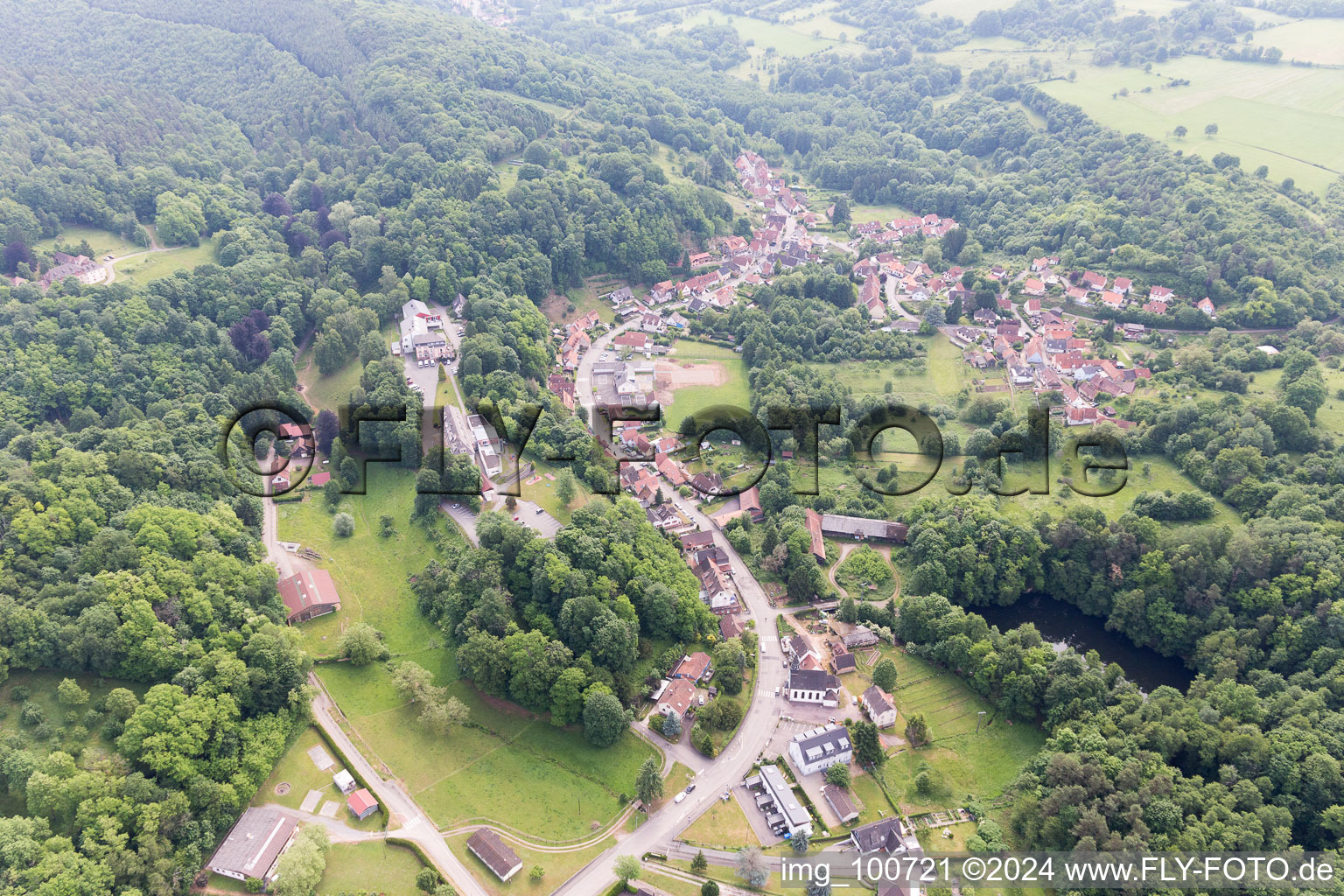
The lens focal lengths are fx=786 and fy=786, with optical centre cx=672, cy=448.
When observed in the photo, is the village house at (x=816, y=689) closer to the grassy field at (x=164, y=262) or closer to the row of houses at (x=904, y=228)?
the grassy field at (x=164, y=262)

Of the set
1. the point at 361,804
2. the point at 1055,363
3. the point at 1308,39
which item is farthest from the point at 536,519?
the point at 1308,39

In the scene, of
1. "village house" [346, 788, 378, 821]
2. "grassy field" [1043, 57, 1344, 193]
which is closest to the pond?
"village house" [346, 788, 378, 821]

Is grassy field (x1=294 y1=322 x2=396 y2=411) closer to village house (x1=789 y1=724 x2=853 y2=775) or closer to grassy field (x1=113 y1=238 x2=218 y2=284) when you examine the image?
grassy field (x1=113 y1=238 x2=218 y2=284)

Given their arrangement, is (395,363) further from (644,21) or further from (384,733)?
(644,21)

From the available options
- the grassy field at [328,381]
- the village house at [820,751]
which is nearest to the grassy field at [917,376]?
the village house at [820,751]

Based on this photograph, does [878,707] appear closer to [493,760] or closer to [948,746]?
[948,746]

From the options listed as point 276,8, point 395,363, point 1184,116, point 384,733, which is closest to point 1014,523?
point 384,733
